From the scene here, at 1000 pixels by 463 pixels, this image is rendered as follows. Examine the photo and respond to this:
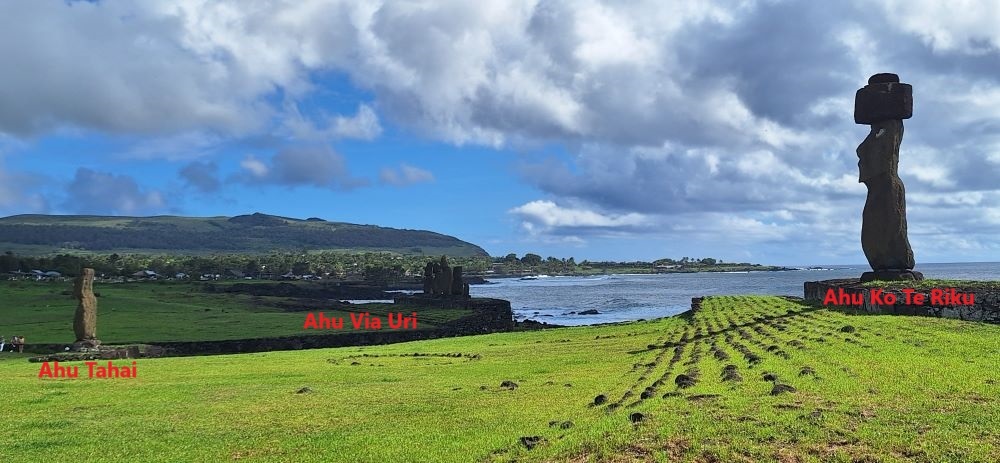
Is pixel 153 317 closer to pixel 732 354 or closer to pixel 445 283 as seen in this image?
pixel 445 283

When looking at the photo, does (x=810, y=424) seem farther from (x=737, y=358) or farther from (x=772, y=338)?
(x=772, y=338)

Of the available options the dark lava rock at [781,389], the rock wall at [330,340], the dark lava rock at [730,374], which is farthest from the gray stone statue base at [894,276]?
the rock wall at [330,340]

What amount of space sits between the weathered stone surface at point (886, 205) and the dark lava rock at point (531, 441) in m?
22.6

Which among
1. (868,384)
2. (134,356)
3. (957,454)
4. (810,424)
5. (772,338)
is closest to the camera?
(957,454)

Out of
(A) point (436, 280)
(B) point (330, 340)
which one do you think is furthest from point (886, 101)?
(A) point (436, 280)

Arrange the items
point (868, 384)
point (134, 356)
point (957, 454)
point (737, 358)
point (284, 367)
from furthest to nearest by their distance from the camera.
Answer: point (134, 356) → point (284, 367) → point (737, 358) → point (868, 384) → point (957, 454)

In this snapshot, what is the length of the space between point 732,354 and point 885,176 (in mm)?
15185

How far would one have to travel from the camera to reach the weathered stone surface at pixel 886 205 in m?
27.4

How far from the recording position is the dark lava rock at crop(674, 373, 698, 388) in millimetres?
12727

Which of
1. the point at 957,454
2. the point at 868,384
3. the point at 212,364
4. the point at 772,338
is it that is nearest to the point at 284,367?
the point at 212,364

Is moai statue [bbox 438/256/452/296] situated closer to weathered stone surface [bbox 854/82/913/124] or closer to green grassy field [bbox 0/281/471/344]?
green grassy field [bbox 0/281/471/344]

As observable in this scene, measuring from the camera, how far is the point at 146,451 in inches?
429

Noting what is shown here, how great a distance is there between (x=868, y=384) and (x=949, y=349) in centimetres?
408

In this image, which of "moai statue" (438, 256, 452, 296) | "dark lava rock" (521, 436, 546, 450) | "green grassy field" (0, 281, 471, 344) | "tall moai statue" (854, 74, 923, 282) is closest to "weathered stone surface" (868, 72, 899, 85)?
"tall moai statue" (854, 74, 923, 282)
